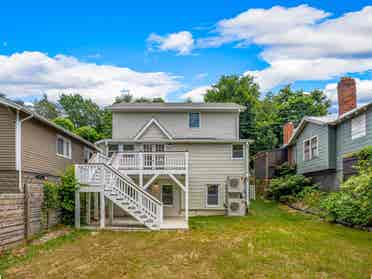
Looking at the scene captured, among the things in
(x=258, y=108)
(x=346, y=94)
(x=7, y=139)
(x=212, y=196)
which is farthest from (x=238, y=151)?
(x=258, y=108)

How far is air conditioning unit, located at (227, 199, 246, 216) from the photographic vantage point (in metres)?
15.9

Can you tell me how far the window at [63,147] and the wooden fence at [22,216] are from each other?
207 inches

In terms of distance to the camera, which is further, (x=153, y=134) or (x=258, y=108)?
(x=258, y=108)

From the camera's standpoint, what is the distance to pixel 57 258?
7766mm

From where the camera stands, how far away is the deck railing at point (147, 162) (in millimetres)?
14102

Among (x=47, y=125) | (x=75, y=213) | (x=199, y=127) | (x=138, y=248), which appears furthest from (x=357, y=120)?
(x=47, y=125)

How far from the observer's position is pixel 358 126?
14391 mm

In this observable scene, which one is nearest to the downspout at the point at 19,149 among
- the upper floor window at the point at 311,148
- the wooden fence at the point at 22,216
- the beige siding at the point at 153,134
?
the wooden fence at the point at 22,216

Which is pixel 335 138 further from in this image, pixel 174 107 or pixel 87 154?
pixel 87 154

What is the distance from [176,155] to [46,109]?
41948mm

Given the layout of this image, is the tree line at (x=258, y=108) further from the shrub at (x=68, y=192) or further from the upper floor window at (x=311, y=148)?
the shrub at (x=68, y=192)

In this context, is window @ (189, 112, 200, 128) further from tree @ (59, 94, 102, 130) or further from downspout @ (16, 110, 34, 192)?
tree @ (59, 94, 102, 130)

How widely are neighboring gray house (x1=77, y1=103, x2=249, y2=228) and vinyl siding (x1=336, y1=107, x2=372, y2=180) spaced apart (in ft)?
15.8

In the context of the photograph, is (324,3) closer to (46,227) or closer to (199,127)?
(199,127)
